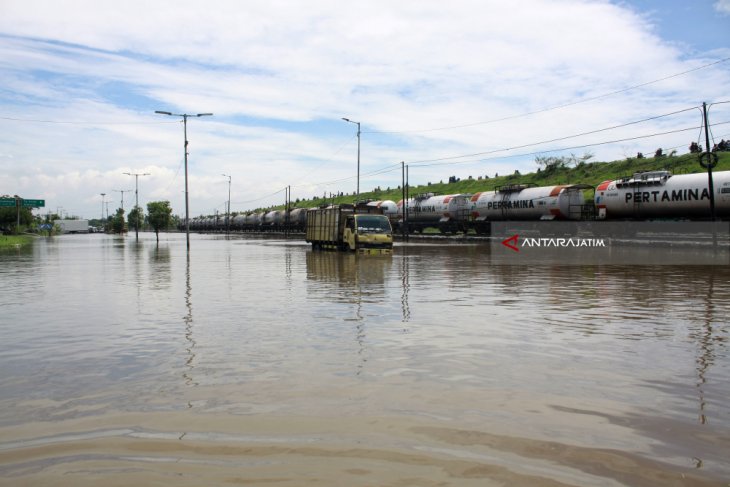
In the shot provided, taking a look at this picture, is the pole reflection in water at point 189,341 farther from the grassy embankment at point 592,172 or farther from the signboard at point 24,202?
the signboard at point 24,202

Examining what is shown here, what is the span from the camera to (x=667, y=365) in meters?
6.90

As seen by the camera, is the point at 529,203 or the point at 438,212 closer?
the point at 529,203

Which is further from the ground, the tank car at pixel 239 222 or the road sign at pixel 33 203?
the road sign at pixel 33 203

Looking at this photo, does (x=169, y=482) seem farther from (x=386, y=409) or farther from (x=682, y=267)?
(x=682, y=267)

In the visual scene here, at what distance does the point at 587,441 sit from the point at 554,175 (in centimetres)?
9123

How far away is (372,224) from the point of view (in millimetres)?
31734

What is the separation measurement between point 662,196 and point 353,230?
58.0 feet

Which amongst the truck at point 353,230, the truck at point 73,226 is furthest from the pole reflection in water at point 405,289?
the truck at point 73,226

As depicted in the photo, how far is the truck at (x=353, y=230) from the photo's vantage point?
3088 cm

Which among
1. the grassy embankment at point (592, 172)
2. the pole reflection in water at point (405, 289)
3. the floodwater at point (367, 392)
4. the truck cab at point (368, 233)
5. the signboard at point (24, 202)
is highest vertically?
the grassy embankment at point (592, 172)

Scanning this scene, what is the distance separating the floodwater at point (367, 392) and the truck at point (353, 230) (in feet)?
60.1

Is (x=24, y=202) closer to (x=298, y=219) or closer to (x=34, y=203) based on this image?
(x=34, y=203)

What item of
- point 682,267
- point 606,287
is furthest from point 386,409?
point 682,267

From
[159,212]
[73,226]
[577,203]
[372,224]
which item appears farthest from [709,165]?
[73,226]
